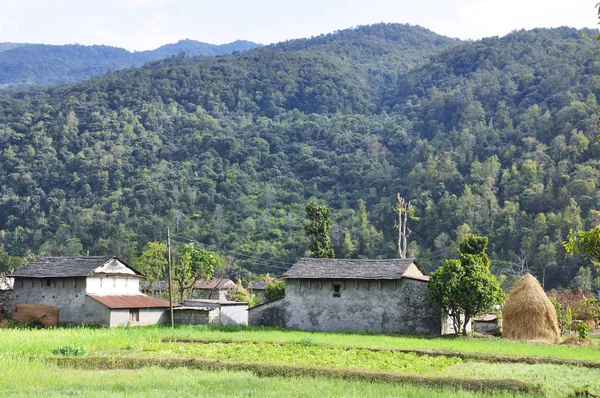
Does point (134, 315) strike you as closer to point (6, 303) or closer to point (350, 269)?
point (6, 303)

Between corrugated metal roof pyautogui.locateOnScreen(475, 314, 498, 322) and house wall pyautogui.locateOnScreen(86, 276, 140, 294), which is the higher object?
house wall pyautogui.locateOnScreen(86, 276, 140, 294)

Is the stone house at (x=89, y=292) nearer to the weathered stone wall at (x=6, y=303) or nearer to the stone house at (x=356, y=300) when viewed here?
the weathered stone wall at (x=6, y=303)

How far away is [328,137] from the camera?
166750mm

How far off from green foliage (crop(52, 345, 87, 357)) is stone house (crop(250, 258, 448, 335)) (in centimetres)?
1928

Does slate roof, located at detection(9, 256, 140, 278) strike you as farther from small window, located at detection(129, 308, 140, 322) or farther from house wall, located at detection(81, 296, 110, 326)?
small window, located at detection(129, 308, 140, 322)

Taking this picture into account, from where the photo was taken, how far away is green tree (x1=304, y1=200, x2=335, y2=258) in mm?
59094

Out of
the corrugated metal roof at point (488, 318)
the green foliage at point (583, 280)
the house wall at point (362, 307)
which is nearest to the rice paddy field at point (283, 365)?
the house wall at point (362, 307)

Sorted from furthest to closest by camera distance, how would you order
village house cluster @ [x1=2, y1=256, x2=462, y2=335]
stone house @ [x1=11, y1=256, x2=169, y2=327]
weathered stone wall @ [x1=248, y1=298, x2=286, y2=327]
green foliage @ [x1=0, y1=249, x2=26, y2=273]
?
1. green foliage @ [x1=0, y1=249, x2=26, y2=273]
2. weathered stone wall @ [x1=248, y1=298, x2=286, y2=327]
3. stone house @ [x1=11, y1=256, x2=169, y2=327]
4. village house cluster @ [x1=2, y1=256, x2=462, y2=335]

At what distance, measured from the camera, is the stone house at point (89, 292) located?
50.0 metres

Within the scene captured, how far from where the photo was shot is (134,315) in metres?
50.4

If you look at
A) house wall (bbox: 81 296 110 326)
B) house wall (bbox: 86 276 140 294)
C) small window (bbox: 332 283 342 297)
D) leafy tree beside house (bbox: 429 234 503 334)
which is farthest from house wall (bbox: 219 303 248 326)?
leafy tree beside house (bbox: 429 234 503 334)

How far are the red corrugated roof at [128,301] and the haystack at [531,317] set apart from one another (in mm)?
23441

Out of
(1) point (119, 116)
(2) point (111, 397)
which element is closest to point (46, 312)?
(2) point (111, 397)

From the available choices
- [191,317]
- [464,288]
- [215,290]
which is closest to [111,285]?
[191,317]
